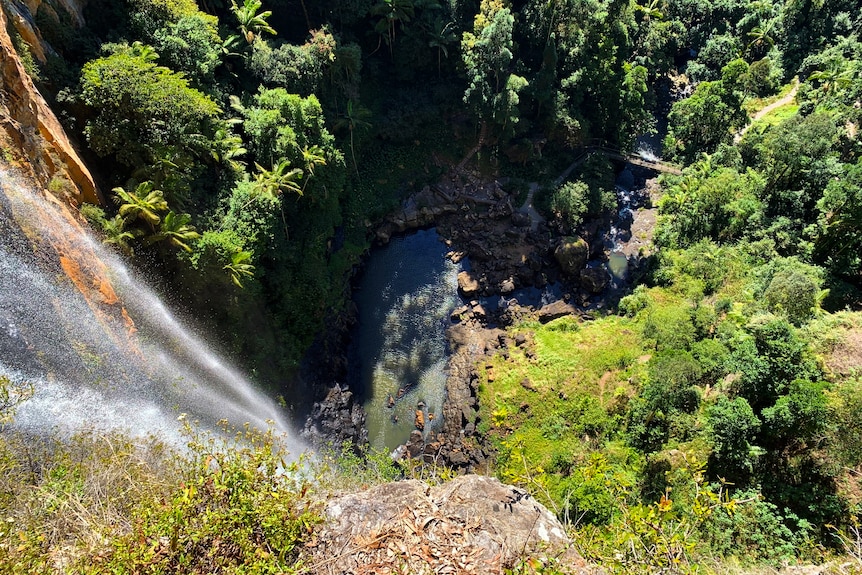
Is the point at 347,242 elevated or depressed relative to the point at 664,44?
depressed

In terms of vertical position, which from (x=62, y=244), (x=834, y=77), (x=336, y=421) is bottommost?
(x=336, y=421)

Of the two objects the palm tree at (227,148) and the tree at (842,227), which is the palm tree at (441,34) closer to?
the palm tree at (227,148)

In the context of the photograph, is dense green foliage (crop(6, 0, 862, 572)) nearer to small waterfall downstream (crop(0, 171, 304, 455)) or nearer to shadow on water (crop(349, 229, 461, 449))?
small waterfall downstream (crop(0, 171, 304, 455))

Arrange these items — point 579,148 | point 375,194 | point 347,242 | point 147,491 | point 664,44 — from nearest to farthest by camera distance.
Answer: point 147,491, point 347,242, point 375,194, point 579,148, point 664,44

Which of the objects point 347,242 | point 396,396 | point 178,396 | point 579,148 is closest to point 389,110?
point 347,242

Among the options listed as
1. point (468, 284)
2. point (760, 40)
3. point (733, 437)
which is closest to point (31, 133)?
point (468, 284)

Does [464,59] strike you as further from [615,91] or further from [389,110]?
[615,91]

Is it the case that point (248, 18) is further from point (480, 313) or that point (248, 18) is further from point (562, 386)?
point (562, 386)
